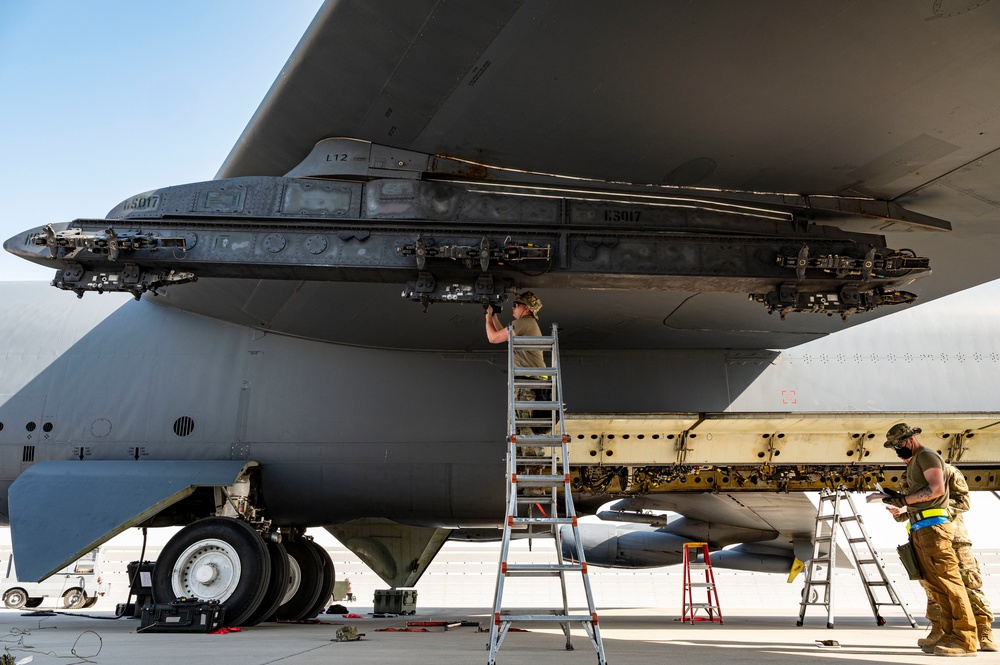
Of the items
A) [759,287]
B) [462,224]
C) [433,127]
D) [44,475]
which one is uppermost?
[433,127]

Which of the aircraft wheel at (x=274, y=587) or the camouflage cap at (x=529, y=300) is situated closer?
the camouflage cap at (x=529, y=300)

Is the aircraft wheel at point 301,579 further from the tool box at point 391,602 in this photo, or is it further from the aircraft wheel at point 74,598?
the aircraft wheel at point 74,598

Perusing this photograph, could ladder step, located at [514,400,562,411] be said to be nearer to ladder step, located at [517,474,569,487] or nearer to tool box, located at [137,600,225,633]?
ladder step, located at [517,474,569,487]

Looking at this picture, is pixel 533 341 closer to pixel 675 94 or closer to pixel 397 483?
pixel 675 94

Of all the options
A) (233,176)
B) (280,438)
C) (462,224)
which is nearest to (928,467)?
(462,224)

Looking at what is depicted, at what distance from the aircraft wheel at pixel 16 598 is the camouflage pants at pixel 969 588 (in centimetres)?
1985

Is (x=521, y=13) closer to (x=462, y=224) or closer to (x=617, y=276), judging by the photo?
(x=462, y=224)

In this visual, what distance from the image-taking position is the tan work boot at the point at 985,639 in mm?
5648

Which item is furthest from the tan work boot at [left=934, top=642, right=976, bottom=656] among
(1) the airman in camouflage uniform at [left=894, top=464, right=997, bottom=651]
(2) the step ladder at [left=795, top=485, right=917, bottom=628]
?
(2) the step ladder at [left=795, top=485, right=917, bottom=628]

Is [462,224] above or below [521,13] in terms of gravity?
below

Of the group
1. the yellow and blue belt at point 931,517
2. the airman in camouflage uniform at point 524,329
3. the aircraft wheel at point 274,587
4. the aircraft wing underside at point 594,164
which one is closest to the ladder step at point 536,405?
the airman in camouflage uniform at point 524,329

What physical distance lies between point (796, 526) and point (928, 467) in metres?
6.78

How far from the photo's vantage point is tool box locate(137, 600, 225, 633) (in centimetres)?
767

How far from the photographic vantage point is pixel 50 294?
10.8 m
